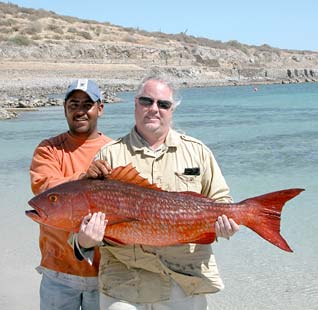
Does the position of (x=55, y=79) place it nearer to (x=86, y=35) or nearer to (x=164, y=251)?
(x=86, y=35)

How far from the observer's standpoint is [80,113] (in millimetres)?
3951

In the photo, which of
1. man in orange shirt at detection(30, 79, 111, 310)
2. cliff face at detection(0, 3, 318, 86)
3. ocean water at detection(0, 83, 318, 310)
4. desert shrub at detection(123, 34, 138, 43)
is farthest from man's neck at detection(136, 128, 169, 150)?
desert shrub at detection(123, 34, 138, 43)

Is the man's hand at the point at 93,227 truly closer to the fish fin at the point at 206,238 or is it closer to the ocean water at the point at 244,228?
the fish fin at the point at 206,238

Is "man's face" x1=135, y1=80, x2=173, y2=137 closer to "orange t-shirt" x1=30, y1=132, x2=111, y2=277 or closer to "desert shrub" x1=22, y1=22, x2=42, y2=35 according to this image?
"orange t-shirt" x1=30, y1=132, x2=111, y2=277

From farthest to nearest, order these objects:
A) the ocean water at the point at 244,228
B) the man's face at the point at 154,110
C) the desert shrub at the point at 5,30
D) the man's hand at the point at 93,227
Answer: the desert shrub at the point at 5,30
the ocean water at the point at 244,228
the man's face at the point at 154,110
the man's hand at the point at 93,227

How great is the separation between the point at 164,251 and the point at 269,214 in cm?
60

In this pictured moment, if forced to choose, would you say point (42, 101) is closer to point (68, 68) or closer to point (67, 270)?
point (68, 68)

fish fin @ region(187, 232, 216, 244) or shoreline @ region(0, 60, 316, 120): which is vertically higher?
fish fin @ region(187, 232, 216, 244)

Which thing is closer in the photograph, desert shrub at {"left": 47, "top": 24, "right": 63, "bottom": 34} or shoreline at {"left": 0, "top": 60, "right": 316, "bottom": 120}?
shoreline at {"left": 0, "top": 60, "right": 316, "bottom": 120}

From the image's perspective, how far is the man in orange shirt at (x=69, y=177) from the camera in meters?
3.78

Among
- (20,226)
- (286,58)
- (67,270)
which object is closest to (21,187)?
(20,226)

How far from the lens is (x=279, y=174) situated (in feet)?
49.1

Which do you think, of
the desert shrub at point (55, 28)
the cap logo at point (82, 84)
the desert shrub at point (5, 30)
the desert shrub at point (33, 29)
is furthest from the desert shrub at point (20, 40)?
the cap logo at point (82, 84)

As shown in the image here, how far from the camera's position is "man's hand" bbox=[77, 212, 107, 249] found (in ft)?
10.2
